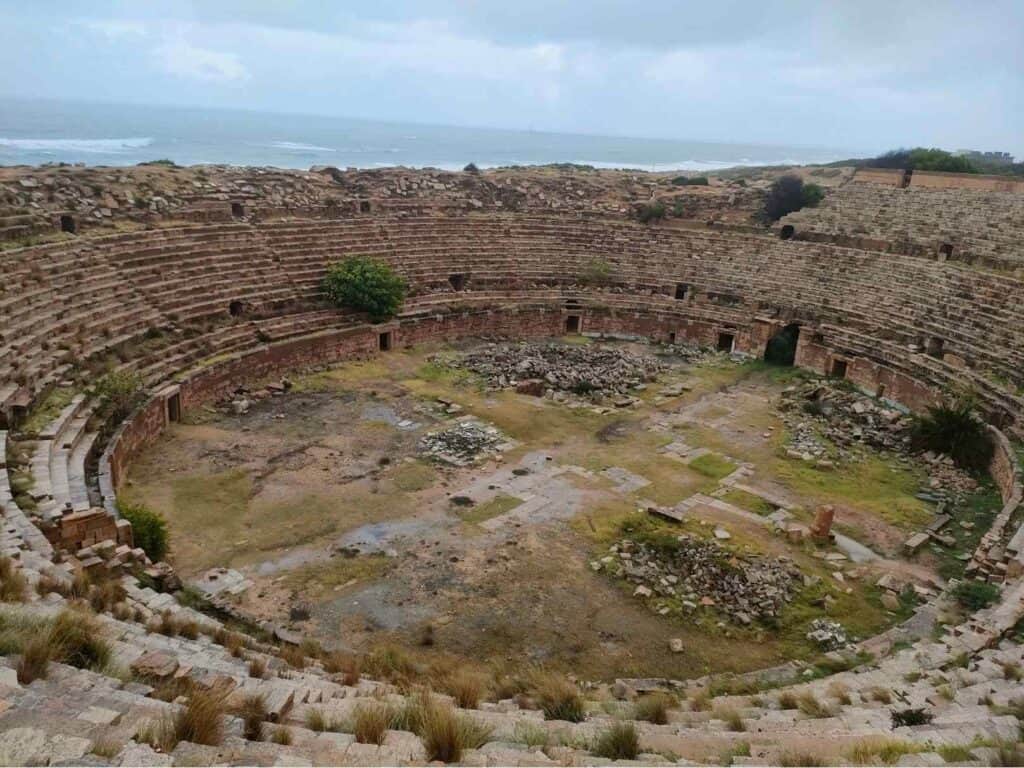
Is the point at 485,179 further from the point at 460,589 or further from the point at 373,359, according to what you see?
the point at 460,589

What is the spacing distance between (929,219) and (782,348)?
9985 millimetres

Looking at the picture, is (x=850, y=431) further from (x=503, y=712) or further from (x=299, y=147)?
(x=299, y=147)

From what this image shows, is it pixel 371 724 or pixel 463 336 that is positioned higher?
pixel 371 724

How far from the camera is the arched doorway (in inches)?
1001

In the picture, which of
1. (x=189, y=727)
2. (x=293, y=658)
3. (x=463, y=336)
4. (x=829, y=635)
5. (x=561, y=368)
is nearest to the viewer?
(x=189, y=727)

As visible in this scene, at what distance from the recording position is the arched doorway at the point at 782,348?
25.4 meters

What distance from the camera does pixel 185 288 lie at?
21516 mm

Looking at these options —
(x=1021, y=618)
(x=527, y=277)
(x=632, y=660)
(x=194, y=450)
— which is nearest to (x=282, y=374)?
(x=194, y=450)

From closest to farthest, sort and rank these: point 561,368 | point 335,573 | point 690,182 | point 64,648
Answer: point 64,648 → point 335,573 → point 561,368 → point 690,182

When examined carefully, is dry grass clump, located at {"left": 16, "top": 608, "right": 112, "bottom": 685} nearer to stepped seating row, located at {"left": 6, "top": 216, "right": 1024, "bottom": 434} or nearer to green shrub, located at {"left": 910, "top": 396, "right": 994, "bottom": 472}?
stepped seating row, located at {"left": 6, "top": 216, "right": 1024, "bottom": 434}

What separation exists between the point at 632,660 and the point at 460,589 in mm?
2980

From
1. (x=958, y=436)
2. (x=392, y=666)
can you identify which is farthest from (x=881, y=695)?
(x=958, y=436)

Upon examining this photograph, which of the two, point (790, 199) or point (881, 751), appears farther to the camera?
point (790, 199)

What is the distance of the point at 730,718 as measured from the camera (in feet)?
25.3
